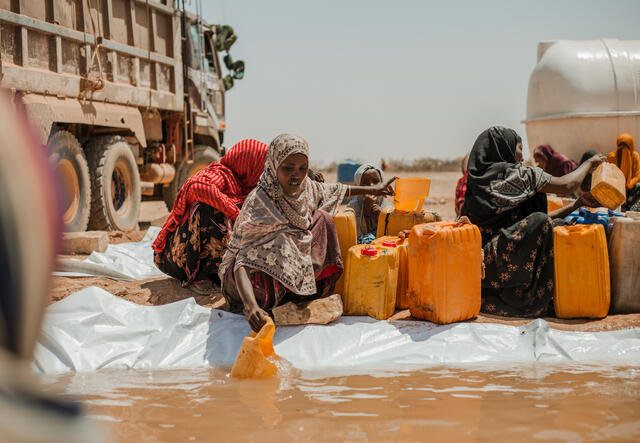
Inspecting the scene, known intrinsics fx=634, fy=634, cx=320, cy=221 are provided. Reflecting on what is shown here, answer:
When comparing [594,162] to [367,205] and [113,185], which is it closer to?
[367,205]

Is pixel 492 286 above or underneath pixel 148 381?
above

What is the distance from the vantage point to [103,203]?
812 cm

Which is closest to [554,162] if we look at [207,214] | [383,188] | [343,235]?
[383,188]

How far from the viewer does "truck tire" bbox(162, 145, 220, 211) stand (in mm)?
10875

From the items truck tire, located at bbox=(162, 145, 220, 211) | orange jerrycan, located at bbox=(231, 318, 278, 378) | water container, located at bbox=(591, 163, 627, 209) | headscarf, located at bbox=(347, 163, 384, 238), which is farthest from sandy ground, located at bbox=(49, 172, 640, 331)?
truck tire, located at bbox=(162, 145, 220, 211)

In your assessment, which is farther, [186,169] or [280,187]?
[186,169]

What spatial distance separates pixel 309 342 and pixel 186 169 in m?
7.68

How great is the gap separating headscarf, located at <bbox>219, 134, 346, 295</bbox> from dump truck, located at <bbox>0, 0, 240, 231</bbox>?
215cm

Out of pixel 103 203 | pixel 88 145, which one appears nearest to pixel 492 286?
pixel 103 203

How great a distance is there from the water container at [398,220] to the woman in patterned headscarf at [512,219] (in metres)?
0.53

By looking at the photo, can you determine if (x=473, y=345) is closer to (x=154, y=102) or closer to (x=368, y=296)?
(x=368, y=296)

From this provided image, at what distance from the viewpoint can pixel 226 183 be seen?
480 centimetres

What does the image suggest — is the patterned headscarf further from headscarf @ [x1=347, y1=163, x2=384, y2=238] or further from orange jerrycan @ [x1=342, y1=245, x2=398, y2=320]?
headscarf @ [x1=347, y1=163, x2=384, y2=238]

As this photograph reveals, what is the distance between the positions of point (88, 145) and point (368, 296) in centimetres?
562
